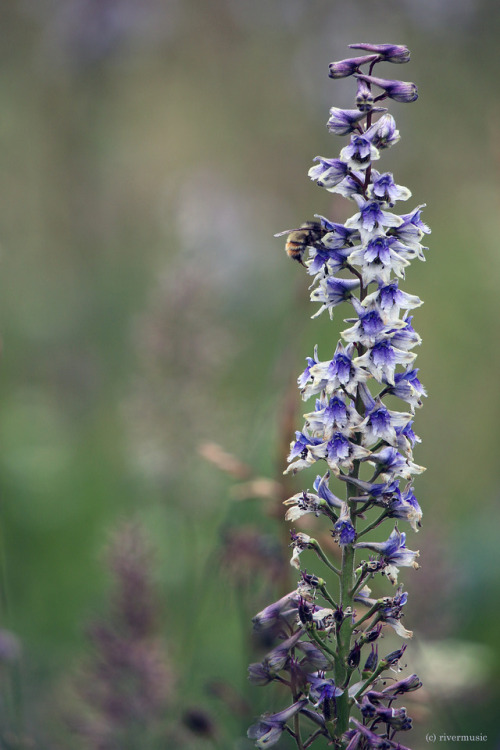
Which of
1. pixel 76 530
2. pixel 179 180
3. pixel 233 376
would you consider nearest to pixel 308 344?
pixel 233 376

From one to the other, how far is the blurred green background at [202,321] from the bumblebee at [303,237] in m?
1.24

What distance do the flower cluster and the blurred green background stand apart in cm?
87

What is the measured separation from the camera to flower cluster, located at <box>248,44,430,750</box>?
2.10 m

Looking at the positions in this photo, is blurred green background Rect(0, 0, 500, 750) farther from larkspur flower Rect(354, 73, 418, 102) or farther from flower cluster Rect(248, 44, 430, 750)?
larkspur flower Rect(354, 73, 418, 102)

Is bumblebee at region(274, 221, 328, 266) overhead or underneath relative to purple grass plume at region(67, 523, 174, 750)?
overhead

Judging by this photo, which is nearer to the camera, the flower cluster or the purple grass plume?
the flower cluster

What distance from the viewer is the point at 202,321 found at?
596cm

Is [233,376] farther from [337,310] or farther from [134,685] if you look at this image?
[134,685]

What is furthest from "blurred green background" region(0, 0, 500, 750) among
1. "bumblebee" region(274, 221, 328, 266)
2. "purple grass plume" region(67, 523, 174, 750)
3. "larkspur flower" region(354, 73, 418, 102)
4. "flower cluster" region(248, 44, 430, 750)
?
"larkspur flower" region(354, 73, 418, 102)

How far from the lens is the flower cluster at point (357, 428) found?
2100mm

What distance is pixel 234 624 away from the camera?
6.24 m

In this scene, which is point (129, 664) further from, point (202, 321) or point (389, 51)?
point (202, 321)

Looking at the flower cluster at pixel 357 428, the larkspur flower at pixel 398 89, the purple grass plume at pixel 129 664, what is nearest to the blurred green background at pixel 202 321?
the purple grass plume at pixel 129 664

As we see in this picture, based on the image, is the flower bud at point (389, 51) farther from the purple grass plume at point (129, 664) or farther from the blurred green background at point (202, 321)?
the purple grass plume at point (129, 664)
